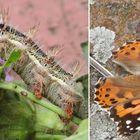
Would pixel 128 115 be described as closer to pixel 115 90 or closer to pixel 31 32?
pixel 115 90

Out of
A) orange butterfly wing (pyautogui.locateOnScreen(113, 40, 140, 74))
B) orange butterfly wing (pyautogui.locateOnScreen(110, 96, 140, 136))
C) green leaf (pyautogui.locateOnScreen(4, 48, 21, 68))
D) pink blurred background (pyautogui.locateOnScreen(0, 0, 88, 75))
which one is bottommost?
orange butterfly wing (pyautogui.locateOnScreen(110, 96, 140, 136))

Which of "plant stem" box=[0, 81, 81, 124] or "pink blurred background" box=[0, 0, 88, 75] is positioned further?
"pink blurred background" box=[0, 0, 88, 75]

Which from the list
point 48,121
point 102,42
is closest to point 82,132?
point 48,121

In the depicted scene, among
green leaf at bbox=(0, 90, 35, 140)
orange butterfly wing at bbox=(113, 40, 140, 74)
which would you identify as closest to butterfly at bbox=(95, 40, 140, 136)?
orange butterfly wing at bbox=(113, 40, 140, 74)

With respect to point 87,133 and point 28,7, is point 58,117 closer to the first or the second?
point 87,133

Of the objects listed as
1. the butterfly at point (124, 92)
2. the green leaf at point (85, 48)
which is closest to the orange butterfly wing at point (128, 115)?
the butterfly at point (124, 92)

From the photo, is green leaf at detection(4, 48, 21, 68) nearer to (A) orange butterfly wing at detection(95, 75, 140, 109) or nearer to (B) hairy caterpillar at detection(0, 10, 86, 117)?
(B) hairy caterpillar at detection(0, 10, 86, 117)

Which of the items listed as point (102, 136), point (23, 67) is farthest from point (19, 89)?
point (102, 136)
